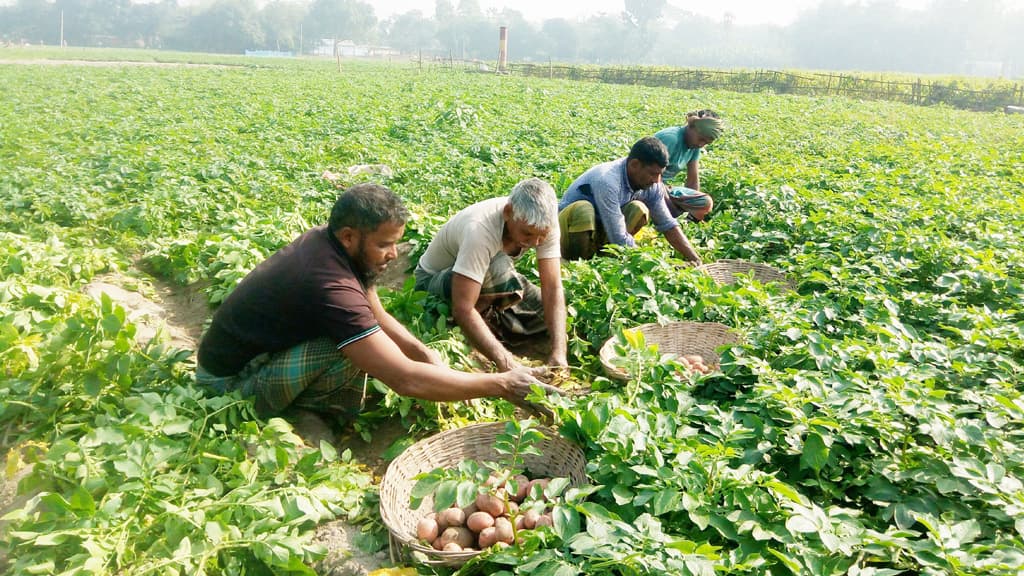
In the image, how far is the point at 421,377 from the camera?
105 inches

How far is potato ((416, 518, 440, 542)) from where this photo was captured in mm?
2381

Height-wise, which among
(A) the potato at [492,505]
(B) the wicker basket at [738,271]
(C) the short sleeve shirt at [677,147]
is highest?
(C) the short sleeve shirt at [677,147]

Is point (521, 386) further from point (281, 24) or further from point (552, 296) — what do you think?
point (281, 24)

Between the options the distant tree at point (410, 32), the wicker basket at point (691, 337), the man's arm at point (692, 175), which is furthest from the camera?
the distant tree at point (410, 32)

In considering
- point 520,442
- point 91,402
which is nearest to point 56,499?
point 91,402

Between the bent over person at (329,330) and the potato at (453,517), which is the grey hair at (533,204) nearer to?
the bent over person at (329,330)

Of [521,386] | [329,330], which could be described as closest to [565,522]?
[521,386]

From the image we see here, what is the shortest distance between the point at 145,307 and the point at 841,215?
5020mm

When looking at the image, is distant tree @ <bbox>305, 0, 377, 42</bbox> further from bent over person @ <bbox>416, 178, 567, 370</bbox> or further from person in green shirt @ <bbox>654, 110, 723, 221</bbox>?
bent over person @ <bbox>416, 178, 567, 370</bbox>

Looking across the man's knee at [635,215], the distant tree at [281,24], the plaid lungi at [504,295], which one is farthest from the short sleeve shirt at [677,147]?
the distant tree at [281,24]

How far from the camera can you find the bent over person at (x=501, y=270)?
11.1 feet

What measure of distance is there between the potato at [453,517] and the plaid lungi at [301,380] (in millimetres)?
929

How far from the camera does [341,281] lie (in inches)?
105

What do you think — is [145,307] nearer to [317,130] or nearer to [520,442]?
[520,442]
